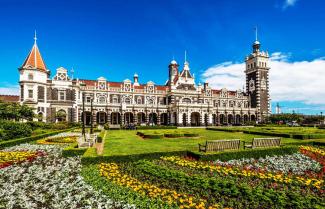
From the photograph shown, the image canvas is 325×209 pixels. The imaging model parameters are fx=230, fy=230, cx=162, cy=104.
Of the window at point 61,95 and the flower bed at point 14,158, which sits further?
the window at point 61,95

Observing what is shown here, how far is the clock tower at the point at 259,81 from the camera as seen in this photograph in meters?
69.4

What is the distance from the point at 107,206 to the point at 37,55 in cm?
4885

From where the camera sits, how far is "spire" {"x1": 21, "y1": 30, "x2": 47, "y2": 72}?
4536cm

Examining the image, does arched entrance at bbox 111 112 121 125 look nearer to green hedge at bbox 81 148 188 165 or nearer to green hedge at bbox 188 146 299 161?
green hedge at bbox 81 148 188 165

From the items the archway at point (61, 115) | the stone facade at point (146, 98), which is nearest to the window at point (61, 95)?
the stone facade at point (146, 98)

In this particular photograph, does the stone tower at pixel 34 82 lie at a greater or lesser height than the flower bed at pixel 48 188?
greater

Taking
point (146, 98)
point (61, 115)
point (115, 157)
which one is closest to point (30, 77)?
point (61, 115)

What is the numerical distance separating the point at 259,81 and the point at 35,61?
59.3m

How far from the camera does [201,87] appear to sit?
67188mm

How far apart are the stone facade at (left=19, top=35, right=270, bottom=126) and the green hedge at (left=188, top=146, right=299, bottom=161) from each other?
2958 centimetres

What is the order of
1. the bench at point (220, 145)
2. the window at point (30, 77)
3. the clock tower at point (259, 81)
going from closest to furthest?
the bench at point (220, 145)
the window at point (30, 77)
the clock tower at point (259, 81)

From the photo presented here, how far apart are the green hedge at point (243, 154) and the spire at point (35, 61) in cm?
4306

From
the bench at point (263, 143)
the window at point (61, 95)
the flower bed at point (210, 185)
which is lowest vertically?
the flower bed at point (210, 185)

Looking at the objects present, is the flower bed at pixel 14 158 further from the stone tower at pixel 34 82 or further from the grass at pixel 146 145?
the stone tower at pixel 34 82
